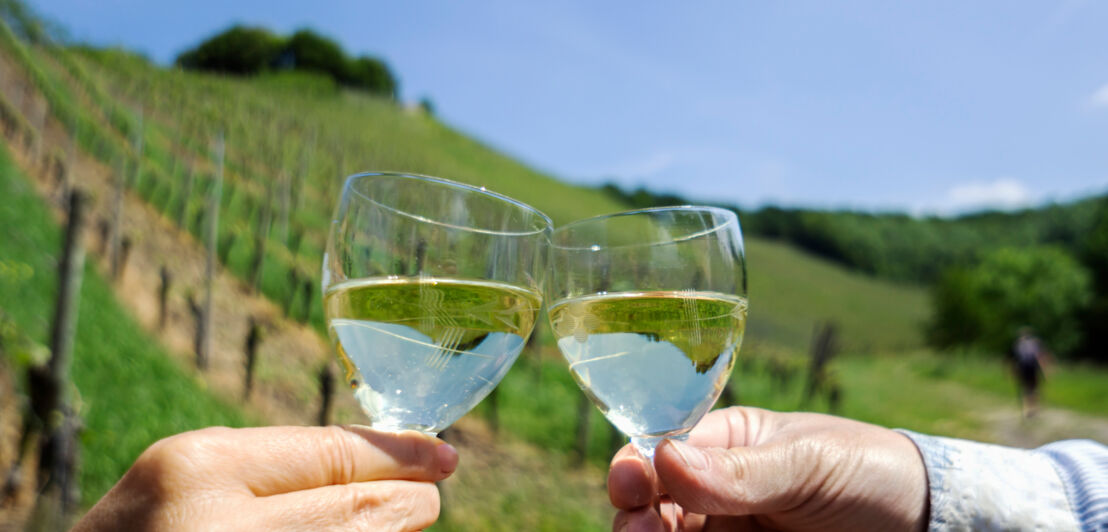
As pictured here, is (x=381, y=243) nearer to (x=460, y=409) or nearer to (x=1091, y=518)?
(x=460, y=409)

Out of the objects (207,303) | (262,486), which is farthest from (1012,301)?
(262,486)

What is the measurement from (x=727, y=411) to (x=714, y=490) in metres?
0.64

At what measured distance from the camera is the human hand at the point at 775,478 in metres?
1.56

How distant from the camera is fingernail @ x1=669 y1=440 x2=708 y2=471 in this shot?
151cm

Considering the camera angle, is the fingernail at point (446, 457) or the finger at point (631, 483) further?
the finger at point (631, 483)

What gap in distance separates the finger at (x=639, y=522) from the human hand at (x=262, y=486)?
1.80ft

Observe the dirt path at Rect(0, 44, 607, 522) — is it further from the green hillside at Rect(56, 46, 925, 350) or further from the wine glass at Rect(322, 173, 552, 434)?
the wine glass at Rect(322, 173, 552, 434)

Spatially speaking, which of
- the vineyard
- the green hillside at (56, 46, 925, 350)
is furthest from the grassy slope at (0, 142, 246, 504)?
the green hillside at (56, 46, 925, 350)

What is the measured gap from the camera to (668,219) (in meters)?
1.55

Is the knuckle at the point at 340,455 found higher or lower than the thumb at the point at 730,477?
higher

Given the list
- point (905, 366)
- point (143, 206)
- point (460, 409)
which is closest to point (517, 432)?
point (143, 206)

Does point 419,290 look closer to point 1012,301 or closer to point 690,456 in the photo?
point 690,456

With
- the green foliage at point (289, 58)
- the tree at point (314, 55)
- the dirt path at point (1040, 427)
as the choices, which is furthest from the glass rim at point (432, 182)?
the tree at point (314, 55)

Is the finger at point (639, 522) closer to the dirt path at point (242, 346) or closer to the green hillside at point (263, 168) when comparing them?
the green hillside at point (263, 168)
